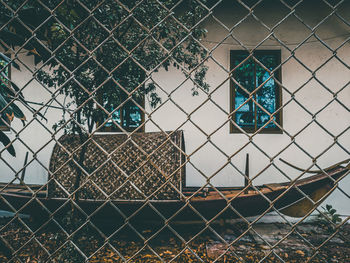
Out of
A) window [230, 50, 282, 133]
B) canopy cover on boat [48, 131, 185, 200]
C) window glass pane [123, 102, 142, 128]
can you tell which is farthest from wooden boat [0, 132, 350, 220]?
window [230, 50, 282, 133]

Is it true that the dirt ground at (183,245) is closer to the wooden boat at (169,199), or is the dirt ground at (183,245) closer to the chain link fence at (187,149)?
the chain link fence at (187,149)

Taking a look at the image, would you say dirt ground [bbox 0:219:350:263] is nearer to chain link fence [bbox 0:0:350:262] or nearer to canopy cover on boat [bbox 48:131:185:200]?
chain link fence [bbox 0:0:350:262]

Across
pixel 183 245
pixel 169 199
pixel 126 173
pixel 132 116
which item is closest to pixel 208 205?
pixel 169 199

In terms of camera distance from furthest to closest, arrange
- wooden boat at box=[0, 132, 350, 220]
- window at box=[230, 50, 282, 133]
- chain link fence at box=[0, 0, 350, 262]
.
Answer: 1. window at box=[230, 50, 282, 133]
2. wooden boat at box=[0, 132, 350, 220]
3. chain link fence at box=[0, 0, 350, 262]

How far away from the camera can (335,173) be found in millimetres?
2939

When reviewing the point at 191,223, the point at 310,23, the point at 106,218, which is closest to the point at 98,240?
the point at 106,218

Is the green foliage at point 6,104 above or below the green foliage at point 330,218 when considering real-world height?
above

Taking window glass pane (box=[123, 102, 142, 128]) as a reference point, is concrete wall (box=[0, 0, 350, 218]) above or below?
below

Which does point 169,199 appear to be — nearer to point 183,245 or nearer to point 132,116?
point 183,245

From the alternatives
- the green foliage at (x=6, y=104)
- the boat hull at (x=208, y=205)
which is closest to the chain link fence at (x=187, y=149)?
the boat hull at (x=208, y=205)

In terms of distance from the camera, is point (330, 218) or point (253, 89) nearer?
point (330, 218)

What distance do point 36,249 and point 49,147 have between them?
215cm

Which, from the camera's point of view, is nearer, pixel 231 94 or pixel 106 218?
pixel 106 218

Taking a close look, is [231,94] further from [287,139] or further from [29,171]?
[29,171]
